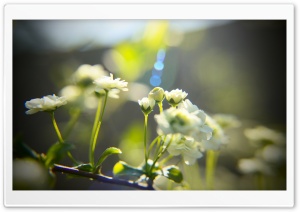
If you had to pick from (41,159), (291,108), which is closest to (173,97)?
(41,159)

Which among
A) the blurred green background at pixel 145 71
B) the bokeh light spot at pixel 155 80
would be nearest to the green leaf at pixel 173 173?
the blurred green background at pixel 145 71

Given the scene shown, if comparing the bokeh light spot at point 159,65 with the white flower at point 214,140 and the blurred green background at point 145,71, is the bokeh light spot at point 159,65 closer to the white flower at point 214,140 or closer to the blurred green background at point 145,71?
the blurred green background at point 145,71

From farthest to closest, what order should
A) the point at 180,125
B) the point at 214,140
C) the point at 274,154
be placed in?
the point at 274,154, the point at 214,140, the point at 180,125

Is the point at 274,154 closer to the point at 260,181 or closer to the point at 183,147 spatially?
the point at 260,181

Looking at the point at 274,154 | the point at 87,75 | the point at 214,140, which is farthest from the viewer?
the point at 274,154

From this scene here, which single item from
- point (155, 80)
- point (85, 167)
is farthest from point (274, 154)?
point (85, 167)

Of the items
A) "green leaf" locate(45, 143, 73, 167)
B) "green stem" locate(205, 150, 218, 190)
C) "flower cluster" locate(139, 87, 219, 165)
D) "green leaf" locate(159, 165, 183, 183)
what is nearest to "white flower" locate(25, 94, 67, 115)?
"green leaf" locate(45, 143, 73, 167)
